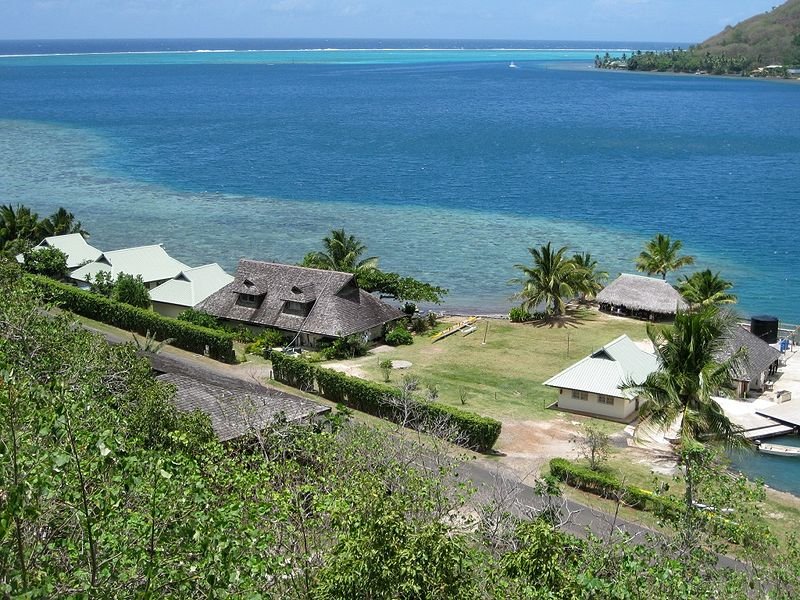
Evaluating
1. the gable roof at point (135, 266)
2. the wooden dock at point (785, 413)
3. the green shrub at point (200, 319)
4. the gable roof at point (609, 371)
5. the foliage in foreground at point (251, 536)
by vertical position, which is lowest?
the wooden dock at point (785, 413)

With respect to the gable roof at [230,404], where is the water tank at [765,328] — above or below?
below

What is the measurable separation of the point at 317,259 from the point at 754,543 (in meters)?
37.3

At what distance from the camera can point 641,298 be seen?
5409 cm

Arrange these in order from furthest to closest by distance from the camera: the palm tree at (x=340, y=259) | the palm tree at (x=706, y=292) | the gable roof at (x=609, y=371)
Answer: the palm tree at (x=340, y=259)
the palm tree at (x=706, y=292)
the gable roof at (x=609, y=371)

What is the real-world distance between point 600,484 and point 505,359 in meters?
16.2

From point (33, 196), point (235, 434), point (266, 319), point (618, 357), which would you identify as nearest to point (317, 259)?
point (266, 319)

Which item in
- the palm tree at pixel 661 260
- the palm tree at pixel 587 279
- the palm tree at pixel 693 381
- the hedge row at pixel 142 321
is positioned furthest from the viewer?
the palm tree at pixel 661 260

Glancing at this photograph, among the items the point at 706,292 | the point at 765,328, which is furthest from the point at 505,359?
the point at 765,328

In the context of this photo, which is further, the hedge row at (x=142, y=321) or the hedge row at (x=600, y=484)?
the hedge row at (x=142, y=321)

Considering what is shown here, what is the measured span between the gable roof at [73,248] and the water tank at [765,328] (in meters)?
38.4

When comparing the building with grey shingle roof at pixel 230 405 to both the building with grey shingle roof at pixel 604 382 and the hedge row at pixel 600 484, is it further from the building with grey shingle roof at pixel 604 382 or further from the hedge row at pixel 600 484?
the building with grey shingle roof at pixel 604 382

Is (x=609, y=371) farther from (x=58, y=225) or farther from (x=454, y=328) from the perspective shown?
(x=58, y=225)

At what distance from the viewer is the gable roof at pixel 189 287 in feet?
171

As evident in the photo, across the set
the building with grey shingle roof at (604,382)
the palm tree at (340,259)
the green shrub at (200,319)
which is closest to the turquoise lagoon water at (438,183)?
the palm tree at (340,259)
